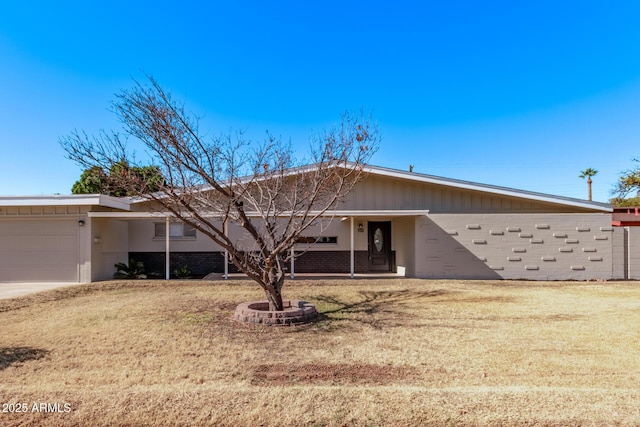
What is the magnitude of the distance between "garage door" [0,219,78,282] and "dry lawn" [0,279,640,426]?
3397 mm

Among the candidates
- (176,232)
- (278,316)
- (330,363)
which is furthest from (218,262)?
(330,363)

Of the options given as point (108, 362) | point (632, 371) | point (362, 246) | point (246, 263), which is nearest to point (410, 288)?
point (362, 246)

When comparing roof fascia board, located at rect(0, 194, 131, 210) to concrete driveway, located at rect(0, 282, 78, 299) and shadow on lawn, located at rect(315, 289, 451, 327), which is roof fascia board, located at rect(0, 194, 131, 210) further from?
shadow on lawn, located at rect(315, 289, 451, 327)

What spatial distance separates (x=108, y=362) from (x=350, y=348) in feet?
9.96

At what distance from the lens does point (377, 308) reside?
8320 mm

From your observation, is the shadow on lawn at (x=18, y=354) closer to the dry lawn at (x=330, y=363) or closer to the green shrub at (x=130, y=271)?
the dry lawn at (x=330, y=363)

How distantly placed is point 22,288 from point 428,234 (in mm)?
11965

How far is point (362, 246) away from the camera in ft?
51.1

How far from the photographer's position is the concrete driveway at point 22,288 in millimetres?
9805

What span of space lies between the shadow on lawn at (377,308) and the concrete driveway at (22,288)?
7.36 meters

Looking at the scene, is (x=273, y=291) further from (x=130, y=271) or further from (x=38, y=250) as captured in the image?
(x=38, y=250)

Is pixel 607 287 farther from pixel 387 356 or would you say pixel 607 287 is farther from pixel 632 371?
pixel 387 356

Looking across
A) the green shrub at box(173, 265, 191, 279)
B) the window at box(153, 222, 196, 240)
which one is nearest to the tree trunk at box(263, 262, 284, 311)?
the green shrub at box(173, 265, 191, 279)

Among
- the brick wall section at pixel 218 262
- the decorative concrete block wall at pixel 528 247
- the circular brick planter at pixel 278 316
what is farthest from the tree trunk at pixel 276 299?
the brick wall section at pixel 218 262
